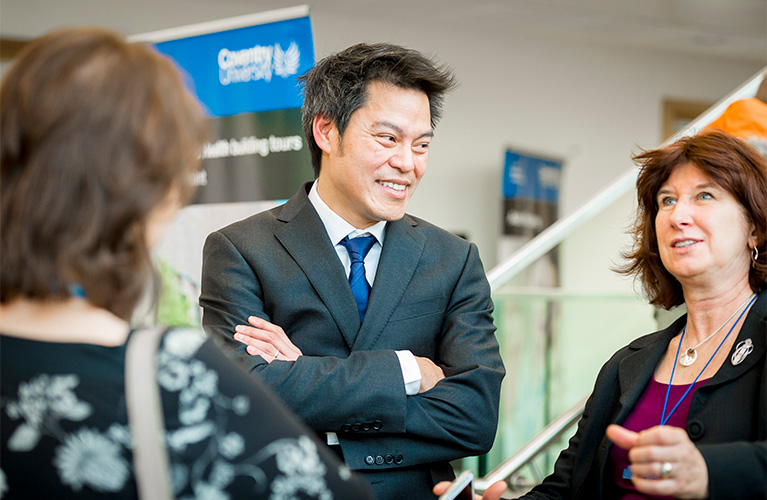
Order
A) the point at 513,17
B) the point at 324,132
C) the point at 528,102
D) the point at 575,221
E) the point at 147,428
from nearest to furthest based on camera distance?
the point at 147,428
the point at 324,132
the point at 575,221
the point at 513,17
the point at 528,102

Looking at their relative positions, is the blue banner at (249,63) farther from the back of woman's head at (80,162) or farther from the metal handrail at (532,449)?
the back of woman's head at (80,162)

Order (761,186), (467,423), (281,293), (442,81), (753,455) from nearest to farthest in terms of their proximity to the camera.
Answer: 1. (753,455)
2. (761,186)
3. (467,423)
4. (281,293)
5. (442,81)

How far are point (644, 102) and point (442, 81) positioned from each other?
26.0 feet

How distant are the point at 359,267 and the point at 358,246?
75mm

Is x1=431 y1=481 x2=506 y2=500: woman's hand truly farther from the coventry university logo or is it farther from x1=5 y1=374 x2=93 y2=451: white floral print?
the coventry university logo

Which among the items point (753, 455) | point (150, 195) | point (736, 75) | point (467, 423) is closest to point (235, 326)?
point (467, 423)

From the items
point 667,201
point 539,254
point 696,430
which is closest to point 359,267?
point 667,201

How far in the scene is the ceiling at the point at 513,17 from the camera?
6516mm

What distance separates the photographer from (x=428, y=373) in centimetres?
206

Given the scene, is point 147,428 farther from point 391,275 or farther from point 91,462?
point 391,275

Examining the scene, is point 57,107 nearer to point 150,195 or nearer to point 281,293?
point 150,195

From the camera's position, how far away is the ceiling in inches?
257

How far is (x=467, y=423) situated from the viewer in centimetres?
202

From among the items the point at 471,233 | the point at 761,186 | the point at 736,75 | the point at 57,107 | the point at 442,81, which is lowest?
the point at 471,233
